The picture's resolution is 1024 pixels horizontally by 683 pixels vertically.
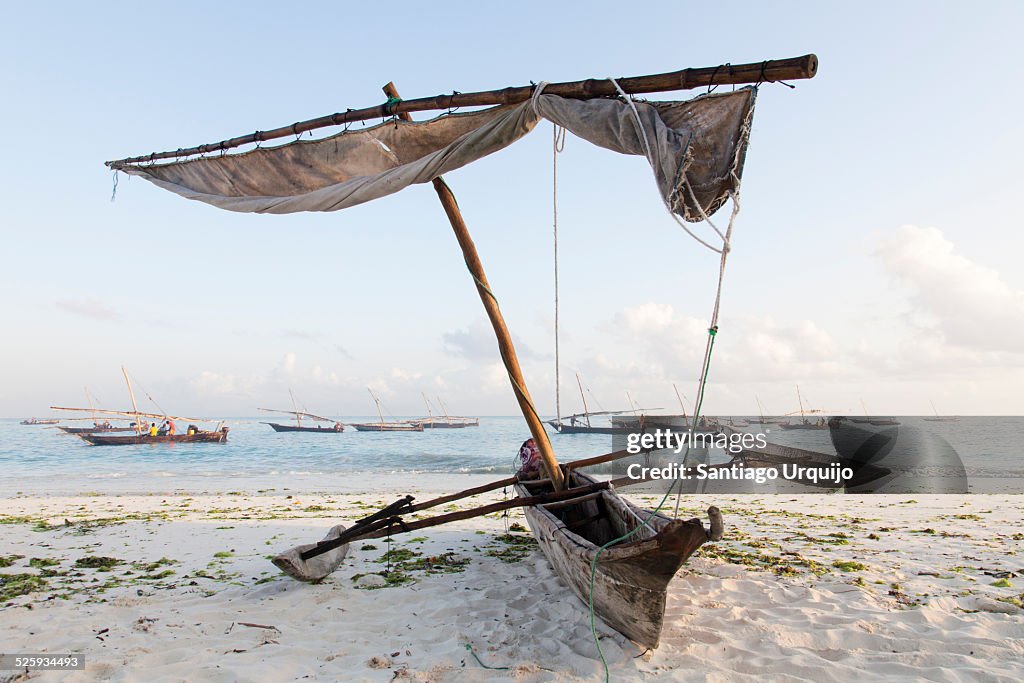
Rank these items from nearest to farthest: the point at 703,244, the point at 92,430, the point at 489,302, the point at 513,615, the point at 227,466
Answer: the point at 703,244
the point at 513,615
the point at 489,302
the point at 227,466
the point at 92,430

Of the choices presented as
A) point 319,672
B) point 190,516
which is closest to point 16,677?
point 319,672

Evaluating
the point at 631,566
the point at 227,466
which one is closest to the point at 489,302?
the point at 631,566

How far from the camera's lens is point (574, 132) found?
437 cm

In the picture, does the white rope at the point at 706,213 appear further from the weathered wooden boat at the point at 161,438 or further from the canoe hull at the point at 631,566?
the weathered wooden boat at the point at 161,438

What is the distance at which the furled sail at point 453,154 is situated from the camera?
11.8 feet

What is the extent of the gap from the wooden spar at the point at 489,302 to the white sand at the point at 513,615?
1767 mm

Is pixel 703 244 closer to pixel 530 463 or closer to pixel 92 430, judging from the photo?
pixel 530 463

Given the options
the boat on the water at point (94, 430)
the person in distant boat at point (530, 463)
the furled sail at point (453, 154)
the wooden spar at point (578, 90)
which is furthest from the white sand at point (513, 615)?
the boat on the water at point (94, 430)

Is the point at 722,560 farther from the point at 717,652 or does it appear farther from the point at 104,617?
the point at 104,617

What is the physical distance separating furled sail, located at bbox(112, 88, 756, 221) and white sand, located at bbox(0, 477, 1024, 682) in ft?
10.8

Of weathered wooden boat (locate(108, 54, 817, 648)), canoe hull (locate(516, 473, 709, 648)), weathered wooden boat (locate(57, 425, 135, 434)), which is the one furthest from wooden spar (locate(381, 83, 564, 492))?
weathered wooden boat (locate(57, 425, 135, 434))

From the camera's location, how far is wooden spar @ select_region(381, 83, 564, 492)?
5.49 meters

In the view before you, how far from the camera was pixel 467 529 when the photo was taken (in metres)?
8.58

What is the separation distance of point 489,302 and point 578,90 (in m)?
2.18
